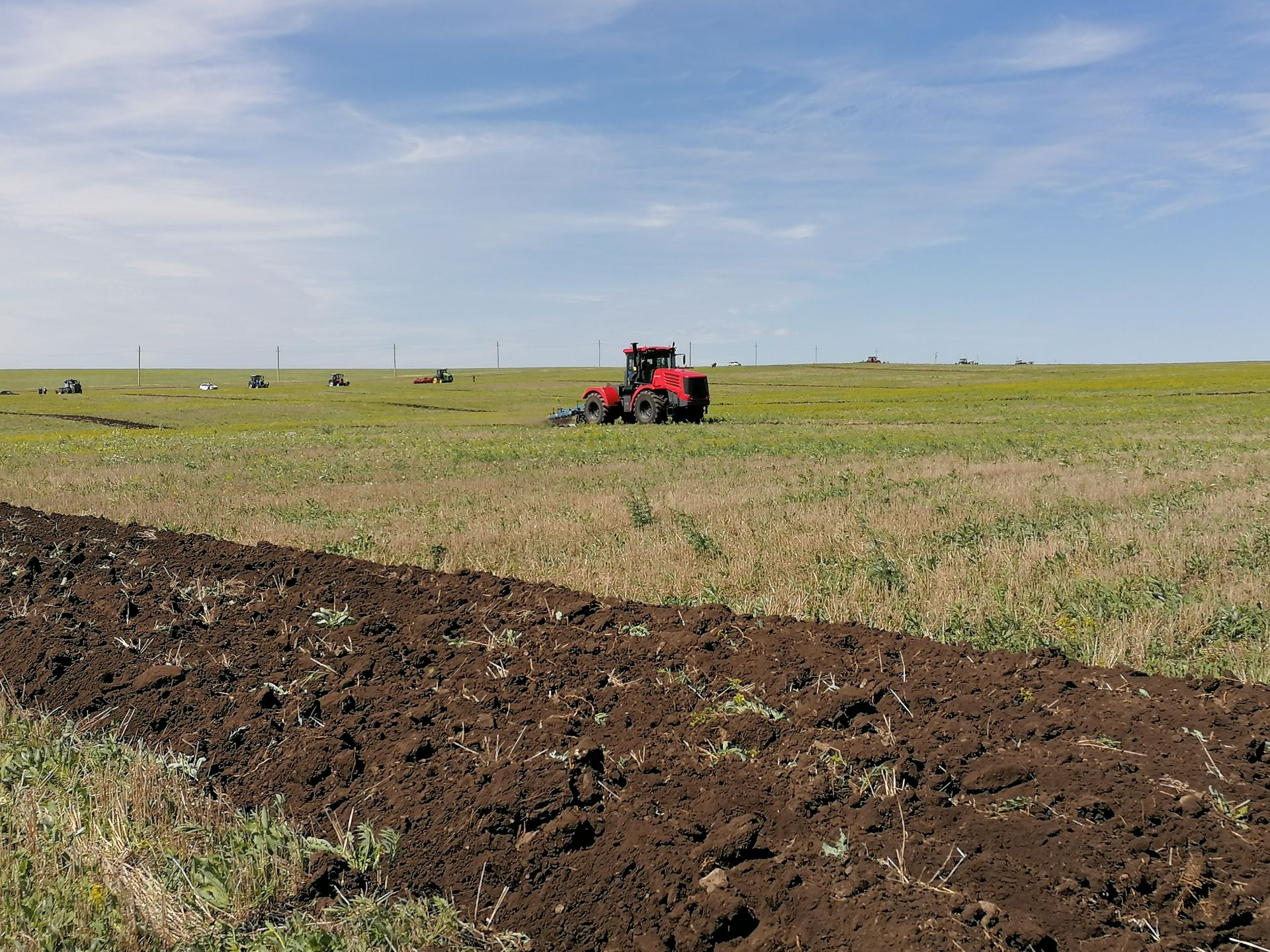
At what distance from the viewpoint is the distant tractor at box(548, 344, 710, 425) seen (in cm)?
3931

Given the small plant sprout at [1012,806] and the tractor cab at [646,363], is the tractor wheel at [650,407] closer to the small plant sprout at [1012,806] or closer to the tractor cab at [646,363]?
the tractor cab at [646,363]

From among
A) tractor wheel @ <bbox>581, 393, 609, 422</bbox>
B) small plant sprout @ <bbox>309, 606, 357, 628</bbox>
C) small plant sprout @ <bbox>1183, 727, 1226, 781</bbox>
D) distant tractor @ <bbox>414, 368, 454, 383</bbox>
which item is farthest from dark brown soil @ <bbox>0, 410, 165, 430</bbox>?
distant tractor @ <bbox>414, 368, 454, 383</bbox>

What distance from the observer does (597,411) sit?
1645 inches

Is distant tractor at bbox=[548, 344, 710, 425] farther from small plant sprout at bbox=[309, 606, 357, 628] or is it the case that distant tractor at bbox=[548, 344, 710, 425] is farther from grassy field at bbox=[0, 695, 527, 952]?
grassy field at bbox=[0, 695, 527, 952]

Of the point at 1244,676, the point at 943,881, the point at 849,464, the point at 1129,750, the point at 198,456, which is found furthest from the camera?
the point at 198,456

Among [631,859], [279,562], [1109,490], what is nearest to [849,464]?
[1109,490]

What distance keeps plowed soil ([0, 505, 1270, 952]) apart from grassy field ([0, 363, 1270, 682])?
1936 mm

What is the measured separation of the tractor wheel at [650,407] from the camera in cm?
3938

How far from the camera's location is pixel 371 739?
231 inches

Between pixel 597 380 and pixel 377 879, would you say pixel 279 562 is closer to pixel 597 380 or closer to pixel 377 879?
pixel 377 879

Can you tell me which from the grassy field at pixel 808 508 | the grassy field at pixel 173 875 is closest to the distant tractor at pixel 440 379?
the grassy field at pixel 808 508

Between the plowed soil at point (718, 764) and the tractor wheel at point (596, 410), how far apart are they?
3276 cm

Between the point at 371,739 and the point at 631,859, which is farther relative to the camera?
the point at 371,739

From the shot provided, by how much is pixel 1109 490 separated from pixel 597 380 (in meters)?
113
